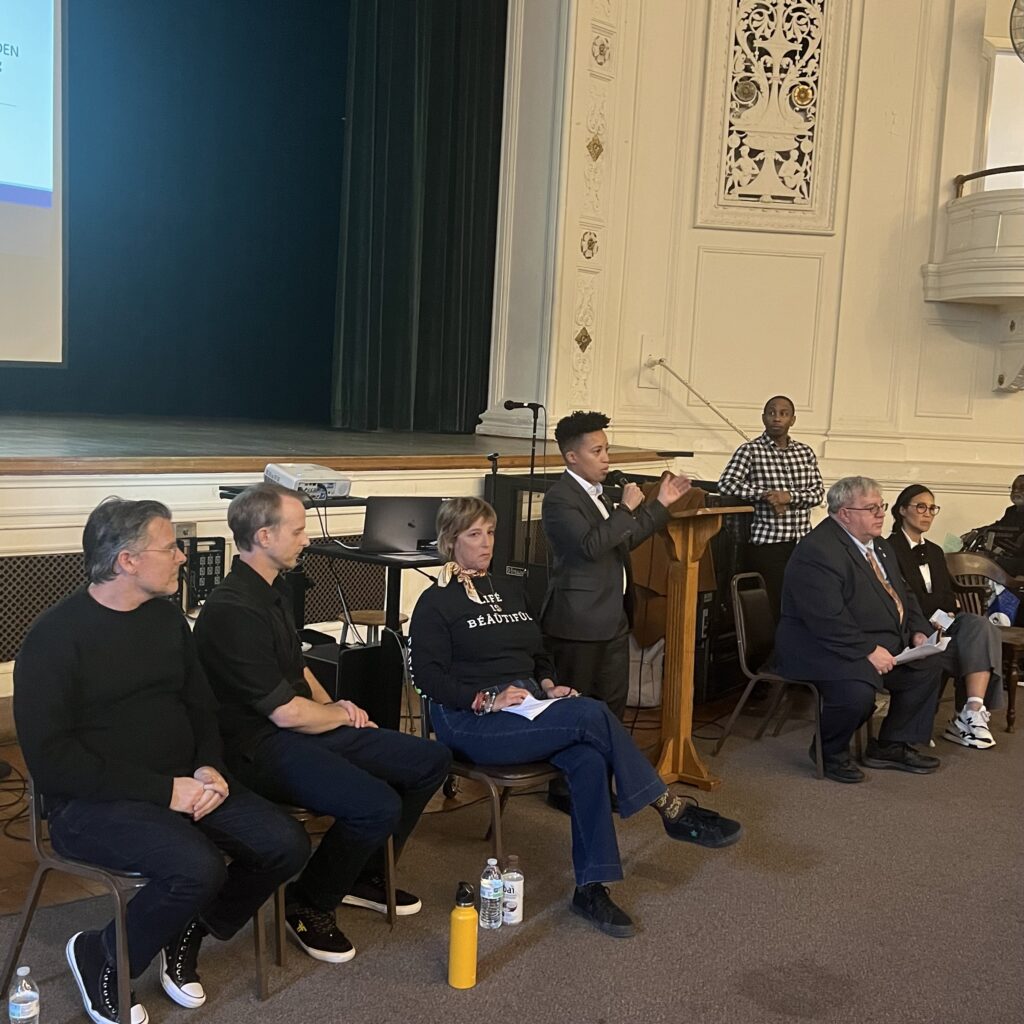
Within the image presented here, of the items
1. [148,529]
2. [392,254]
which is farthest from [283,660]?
[392,254]

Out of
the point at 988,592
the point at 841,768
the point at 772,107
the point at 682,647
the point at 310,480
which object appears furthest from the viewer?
the point at 772,107

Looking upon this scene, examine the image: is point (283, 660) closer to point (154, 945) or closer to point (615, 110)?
point (154, 945)

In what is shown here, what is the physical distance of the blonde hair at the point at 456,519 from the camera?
11.8 ft

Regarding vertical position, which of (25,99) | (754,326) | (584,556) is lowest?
(584,556)

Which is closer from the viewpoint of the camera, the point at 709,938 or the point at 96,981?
the point at 96,981

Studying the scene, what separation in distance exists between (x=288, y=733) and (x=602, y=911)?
952 mm

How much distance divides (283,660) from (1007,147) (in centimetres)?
804

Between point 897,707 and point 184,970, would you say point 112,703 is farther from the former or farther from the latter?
point 897,707

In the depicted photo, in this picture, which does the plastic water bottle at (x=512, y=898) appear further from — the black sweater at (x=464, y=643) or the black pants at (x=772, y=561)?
the black pants at (x=772, y=561)

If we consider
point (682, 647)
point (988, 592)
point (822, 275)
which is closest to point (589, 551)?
point (682, 647)

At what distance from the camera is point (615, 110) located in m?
8.95

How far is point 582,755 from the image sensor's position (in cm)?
340

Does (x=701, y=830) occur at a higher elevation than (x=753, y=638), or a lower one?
lower

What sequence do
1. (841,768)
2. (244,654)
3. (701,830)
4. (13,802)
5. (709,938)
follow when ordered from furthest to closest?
1. (841,768)
2. (13,802)
3. (701,830)
4. (709,938)
5. (244,654)
